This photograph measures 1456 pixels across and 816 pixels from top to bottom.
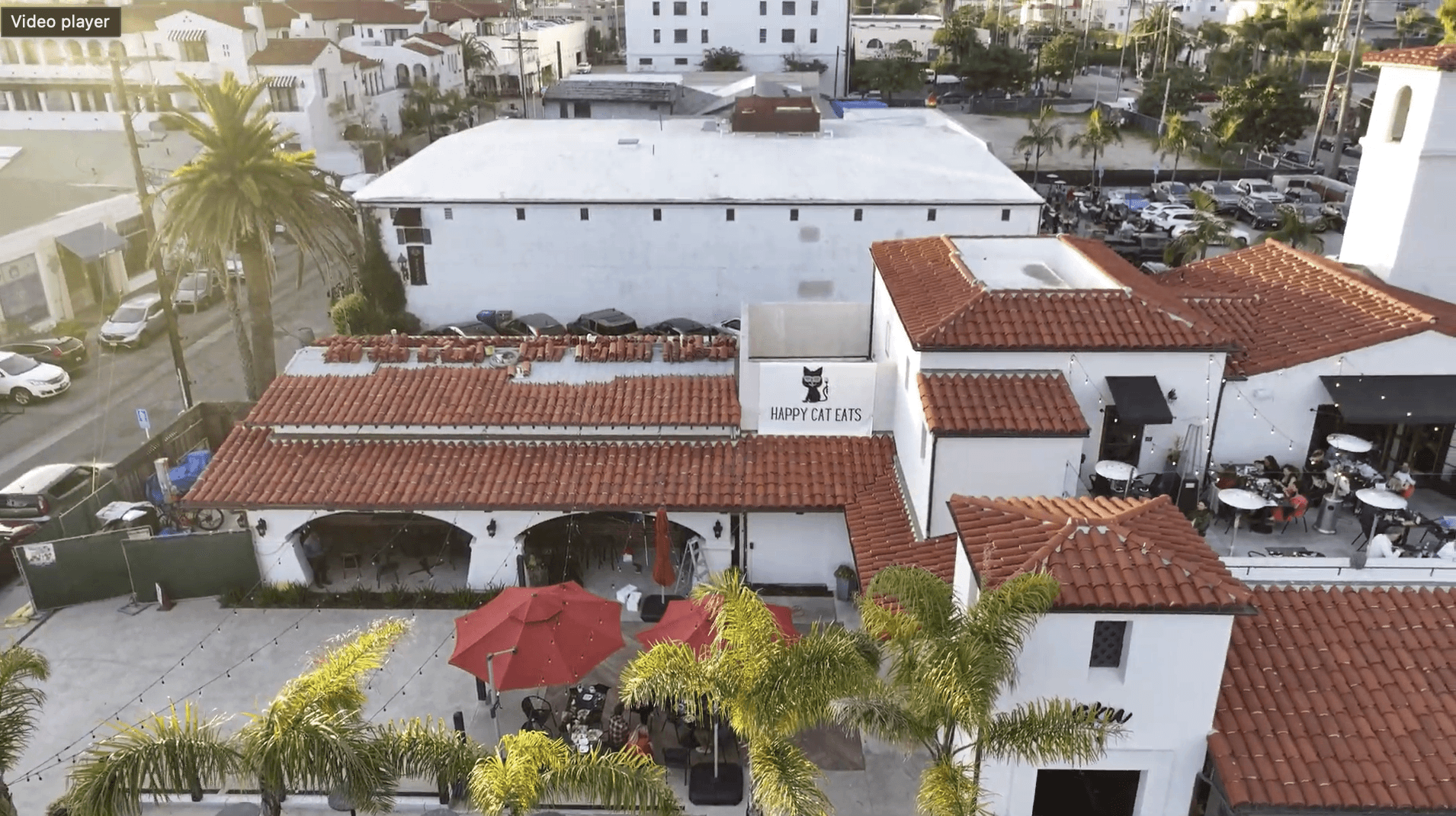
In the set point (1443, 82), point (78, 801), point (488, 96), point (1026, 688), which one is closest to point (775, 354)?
point (1026, 688)

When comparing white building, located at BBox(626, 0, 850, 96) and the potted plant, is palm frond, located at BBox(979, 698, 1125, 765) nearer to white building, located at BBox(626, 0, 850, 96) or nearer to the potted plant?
the potted plant

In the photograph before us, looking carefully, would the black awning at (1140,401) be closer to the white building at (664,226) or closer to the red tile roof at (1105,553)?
the red tile roof at (1105,553)

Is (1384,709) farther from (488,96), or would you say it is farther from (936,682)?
(488,96)

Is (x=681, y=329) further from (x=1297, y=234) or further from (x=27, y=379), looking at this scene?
(x=1297, y=234)

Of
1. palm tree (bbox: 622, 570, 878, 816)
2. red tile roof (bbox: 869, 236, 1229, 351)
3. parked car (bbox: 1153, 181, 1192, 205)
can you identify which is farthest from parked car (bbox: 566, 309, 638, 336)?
parked car (bbox: 1153, 181, 1192, 205)

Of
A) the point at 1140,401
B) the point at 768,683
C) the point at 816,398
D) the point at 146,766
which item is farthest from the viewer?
the point at 816,398

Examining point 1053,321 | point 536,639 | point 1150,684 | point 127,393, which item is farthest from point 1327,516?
point 127,393

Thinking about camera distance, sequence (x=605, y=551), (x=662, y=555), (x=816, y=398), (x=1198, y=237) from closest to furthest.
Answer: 1. (x=662, y=555)
2. (x=816, y=398)
3. (x=605, y=551)
4. (x=1198, y=237)
